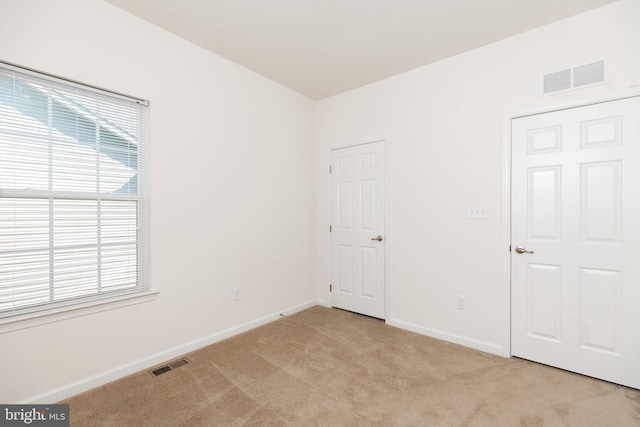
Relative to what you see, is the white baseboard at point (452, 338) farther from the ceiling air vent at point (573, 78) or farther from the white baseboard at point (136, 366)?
the ceiling air vent at point (573, 78)

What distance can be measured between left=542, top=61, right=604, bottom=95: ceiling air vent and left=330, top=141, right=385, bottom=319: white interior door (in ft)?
5.26

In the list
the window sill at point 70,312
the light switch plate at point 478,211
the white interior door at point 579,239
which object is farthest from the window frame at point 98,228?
the white interior door at point 579,239

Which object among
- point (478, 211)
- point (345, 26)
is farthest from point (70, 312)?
point (478, 211)

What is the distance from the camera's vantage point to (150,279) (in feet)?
8.18

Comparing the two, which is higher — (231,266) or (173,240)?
(173,240)

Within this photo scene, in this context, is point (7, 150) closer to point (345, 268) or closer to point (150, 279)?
point (150, 279)

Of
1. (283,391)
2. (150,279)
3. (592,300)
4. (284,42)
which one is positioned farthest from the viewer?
(284,42)

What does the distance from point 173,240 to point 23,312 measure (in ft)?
3.40

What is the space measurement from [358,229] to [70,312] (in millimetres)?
2867

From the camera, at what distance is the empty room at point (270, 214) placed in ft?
6.41

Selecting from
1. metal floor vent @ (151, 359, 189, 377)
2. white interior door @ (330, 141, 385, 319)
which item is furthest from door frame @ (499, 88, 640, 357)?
metal floor vent @ (151, 359, 189, 377)

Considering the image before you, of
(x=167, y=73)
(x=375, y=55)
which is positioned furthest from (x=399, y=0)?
(x=167, y=73)

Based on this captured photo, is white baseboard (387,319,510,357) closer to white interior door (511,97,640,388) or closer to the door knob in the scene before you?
white interior door (511,97,640,388)

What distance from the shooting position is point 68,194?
6.84 ft
